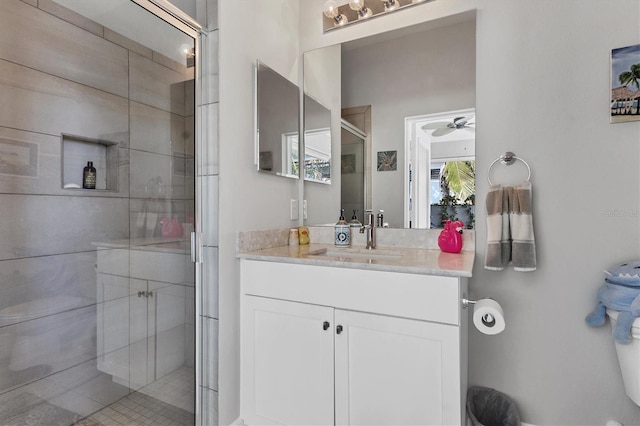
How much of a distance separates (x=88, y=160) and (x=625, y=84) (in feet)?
7.23

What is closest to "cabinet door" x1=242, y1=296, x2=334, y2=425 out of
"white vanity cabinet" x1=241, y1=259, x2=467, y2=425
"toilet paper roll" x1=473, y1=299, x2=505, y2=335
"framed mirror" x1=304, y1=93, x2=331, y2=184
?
"white vanity cabinet" x1=241, y1=259, x2=467, y2=425

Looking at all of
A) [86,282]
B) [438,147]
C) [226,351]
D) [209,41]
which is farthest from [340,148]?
[86,282]

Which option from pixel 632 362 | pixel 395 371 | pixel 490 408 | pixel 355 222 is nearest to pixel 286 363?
pixel 395 371

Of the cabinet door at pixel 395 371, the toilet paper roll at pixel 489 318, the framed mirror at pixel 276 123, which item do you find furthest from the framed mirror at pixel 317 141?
the toilet paper roll at pixel 489 318

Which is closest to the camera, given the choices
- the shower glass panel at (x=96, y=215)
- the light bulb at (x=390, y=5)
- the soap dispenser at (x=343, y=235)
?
the shower glass panel at (x=96, y=215)

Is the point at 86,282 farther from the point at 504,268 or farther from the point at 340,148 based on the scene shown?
the point at 504,268

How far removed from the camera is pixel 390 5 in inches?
72.2

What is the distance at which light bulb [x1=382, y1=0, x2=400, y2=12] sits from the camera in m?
1.82

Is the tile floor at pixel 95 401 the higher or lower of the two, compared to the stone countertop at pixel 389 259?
lower

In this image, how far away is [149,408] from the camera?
139cm

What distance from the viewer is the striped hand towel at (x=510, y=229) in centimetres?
145

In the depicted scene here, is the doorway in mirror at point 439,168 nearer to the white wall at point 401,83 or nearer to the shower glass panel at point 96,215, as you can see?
the white wall at point 401,83

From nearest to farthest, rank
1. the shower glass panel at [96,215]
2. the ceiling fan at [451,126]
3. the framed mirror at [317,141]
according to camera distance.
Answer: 1. the shower glass panel at [96,215]
2. the ceiling fan at [451,126]
3. the framed mirror at [317,141]

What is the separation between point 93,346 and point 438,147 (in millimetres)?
1846
